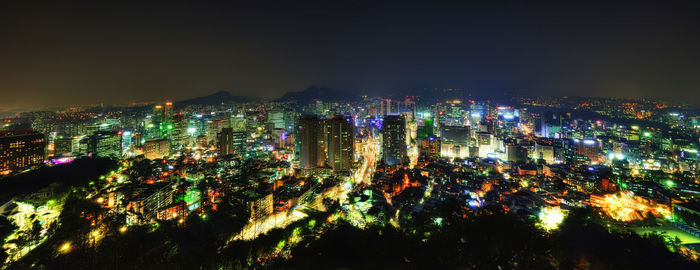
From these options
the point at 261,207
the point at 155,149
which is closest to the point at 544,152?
the point at 261,207

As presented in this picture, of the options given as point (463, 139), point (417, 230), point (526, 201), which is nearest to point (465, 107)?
point (463, 139)

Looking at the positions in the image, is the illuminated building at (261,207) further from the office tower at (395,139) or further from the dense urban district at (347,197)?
the office tower at (395,139)

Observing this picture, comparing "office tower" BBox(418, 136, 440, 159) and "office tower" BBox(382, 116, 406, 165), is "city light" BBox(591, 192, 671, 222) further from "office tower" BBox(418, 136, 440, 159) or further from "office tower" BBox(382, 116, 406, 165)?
"office tower" BBox(418, 136, 440, 159)

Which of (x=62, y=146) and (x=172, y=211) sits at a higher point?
(x=62, y=146)

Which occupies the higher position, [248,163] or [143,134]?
[143,134]

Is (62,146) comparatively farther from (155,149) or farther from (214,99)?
(214,99)

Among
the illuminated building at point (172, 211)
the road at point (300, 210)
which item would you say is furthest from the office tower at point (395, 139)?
the illuminated building at point (172, 211)

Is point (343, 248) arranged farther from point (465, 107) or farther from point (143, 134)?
point (465, 107)
